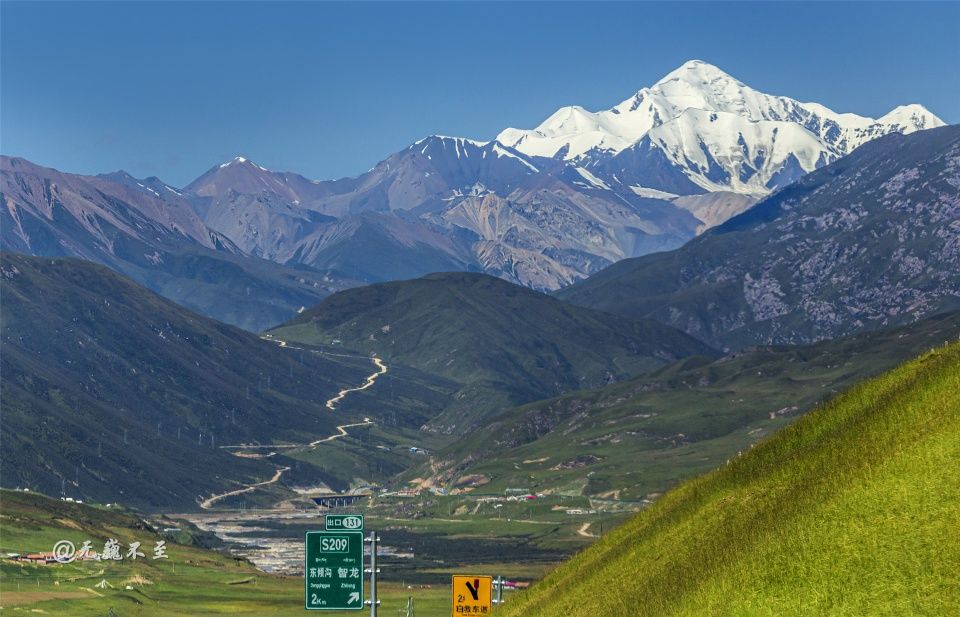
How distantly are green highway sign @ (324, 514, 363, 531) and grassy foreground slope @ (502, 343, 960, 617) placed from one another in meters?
9.87

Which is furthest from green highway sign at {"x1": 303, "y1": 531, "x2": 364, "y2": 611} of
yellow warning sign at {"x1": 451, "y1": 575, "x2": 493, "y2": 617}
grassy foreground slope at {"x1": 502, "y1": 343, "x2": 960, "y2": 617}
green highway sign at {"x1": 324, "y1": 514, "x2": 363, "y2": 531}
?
yellow warning sign at {"x1": 451, "y1": 575, "x2": 493, "y2": 617}

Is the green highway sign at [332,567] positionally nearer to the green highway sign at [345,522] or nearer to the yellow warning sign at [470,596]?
the green highway sign at [345,522]

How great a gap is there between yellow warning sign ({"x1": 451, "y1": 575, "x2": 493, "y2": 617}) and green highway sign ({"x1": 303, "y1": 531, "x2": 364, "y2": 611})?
1601 centimetres

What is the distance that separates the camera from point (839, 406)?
215ft

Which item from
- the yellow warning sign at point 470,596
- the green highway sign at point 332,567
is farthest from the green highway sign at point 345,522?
the yellow warning sign at point 470,596

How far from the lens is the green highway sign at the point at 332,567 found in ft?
227

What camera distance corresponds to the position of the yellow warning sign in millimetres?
84312

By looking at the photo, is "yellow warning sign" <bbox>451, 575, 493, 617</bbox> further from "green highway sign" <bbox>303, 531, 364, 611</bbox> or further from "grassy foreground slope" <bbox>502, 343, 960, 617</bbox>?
"green highway sign" <bbox>303, 531, 364, 611</bbox>

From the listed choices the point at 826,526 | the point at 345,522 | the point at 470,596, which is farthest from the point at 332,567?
the point at 826,526

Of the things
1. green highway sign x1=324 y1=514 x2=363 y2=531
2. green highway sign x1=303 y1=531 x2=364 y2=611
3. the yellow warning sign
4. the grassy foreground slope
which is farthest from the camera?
the yellow warning sign

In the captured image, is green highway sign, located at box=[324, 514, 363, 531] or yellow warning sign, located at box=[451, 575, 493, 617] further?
yellow warning sign, located at box=[451, 575, 493, 617]

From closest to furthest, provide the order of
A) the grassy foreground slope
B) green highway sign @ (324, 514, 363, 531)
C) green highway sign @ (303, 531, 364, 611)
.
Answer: the grassy foreground slope
green highway sign @ (303, 531, 364, 611)
green highway sign @ (324, 514, 363, 531)

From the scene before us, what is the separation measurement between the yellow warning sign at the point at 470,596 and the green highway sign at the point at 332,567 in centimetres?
1601

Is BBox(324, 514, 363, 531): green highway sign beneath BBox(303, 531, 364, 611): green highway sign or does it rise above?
above
